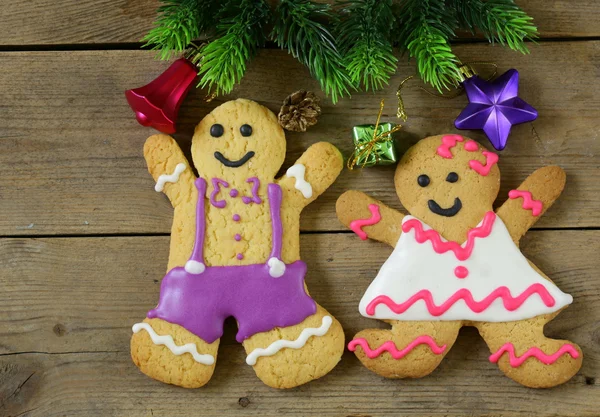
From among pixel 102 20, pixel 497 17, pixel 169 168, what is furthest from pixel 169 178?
pixel 497 17

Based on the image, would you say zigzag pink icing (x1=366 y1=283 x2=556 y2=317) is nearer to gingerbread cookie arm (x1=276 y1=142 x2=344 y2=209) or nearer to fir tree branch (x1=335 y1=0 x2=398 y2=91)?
gingerbread cookie arm (x1=276 y1=142 x2=344 y2=209)

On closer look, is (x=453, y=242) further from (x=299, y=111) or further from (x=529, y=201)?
(x=299, y=111)

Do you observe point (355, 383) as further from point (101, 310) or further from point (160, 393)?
point (101, 310)

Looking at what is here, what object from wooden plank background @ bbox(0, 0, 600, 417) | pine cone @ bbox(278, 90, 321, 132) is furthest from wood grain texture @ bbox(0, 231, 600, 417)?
pine cone @ bbox(278, 90, 321, 132)

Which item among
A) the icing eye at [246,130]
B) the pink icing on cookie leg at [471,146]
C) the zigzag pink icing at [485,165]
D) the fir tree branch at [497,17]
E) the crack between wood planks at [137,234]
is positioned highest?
the fir tree branch at [497,17]

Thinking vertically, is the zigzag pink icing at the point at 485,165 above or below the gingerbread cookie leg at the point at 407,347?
above

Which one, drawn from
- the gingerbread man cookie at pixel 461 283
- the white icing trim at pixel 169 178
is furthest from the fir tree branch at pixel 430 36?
the white icing trim at pixel 169 178

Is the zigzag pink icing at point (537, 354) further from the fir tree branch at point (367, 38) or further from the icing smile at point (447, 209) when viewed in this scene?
the fir tree branch at point (367, 38)
